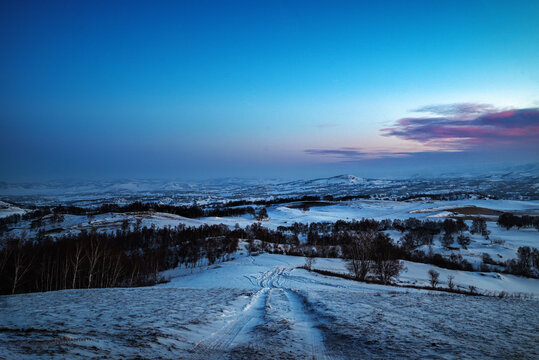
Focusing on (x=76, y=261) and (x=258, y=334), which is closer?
(x=258, y=334)

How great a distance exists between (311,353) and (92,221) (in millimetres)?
A: 149981

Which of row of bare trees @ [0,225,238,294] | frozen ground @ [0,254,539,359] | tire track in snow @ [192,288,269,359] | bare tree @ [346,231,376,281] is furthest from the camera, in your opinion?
row of bare trees @ [0,225,238,294]

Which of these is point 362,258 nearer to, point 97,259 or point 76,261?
point 97,259

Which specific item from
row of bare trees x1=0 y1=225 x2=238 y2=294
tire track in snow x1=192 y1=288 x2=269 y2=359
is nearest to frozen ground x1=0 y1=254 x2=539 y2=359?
tire track in snow x1=192 y1=288 x2=269 y2=359

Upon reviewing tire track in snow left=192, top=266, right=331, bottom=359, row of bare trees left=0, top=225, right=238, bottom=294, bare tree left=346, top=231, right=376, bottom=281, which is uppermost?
tire track in snow left=192, top=266, right=331, bottom=359

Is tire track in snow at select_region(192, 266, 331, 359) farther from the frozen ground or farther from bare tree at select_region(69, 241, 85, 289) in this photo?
bare tree at select_region(69, 241, 85, 289)

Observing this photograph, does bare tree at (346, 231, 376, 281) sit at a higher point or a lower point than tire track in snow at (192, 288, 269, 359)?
lower

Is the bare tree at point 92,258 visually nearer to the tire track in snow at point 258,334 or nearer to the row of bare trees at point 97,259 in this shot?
the row of bare trees at point 97,259

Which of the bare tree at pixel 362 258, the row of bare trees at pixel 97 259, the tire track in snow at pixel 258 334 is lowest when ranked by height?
the row of bare trees at pixel 97 259

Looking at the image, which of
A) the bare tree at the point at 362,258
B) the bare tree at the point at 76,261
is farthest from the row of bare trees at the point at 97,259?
the bare tree at the point at 362,258

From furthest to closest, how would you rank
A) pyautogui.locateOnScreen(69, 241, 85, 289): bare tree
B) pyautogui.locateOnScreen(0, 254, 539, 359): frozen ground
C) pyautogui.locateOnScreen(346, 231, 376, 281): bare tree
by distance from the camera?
pyautogui.locateOnScreen(346, 231, 376, 281): bare tree → pyautogui.locateOnScreen(69, 241, 85, 289): bare tree → pyautogui.locateOnScreen(0, 254, 539, 359): frozen ground

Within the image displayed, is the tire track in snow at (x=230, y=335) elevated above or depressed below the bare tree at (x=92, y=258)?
above

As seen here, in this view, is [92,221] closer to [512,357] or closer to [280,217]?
[280,217]

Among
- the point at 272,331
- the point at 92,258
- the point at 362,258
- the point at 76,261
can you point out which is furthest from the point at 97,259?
the point at 272,331
